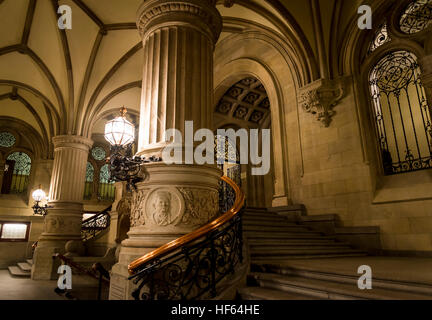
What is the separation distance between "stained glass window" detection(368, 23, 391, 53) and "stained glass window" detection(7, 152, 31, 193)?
18.6m

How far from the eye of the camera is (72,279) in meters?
8.12

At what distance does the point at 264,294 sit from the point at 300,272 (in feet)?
2.69

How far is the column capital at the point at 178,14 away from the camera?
4506mm

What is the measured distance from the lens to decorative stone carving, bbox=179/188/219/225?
3.73 metres

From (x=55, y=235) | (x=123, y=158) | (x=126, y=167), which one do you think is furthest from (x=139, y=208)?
(x=55, y=235)

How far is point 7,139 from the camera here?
1684cm

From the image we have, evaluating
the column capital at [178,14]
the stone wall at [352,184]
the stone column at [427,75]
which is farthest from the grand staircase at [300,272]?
the column capital at [178,14]

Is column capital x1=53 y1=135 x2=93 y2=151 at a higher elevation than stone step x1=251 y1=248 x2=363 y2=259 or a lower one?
higher

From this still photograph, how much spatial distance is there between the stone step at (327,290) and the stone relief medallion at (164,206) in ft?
4.55

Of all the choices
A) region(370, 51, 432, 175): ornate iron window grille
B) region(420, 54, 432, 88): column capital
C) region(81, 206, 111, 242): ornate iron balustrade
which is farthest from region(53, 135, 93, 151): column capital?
region(420, 54, 432, 88): column capital

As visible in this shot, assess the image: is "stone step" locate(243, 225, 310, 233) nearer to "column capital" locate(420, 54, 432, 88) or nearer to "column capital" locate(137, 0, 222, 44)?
"column capital" locate(137, 0, 222, 44)

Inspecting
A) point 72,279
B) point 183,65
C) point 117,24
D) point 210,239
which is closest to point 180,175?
point 210,239

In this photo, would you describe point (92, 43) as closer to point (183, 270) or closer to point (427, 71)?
point (183, 270)

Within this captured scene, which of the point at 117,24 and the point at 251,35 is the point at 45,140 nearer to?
the point at 117,24
